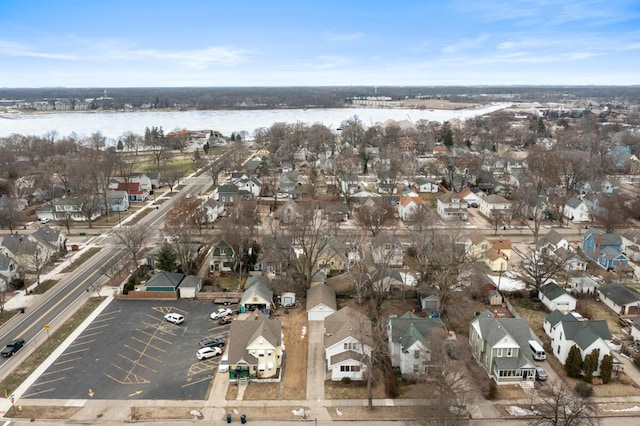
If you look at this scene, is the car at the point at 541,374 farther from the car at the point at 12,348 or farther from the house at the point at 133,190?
the house at the point at 133,190

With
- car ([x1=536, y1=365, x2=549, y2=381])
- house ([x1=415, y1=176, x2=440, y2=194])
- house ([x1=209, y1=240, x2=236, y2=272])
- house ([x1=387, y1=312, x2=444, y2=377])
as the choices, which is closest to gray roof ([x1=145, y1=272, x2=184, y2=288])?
house ([x1=209, y1=240, x2=236, y2=272])

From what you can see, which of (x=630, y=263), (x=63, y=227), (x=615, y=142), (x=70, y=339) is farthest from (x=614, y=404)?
(x=615, y=142)

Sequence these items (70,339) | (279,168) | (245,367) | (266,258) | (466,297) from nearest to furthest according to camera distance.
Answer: (245,367)
(70,339)
(466,297)
(266,258)
(279,168)

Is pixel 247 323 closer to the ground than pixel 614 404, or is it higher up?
higher up

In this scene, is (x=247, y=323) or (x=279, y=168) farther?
(x=279, y=168)

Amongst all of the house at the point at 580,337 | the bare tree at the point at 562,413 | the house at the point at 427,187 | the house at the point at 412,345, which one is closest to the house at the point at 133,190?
the house at the point at 427,187

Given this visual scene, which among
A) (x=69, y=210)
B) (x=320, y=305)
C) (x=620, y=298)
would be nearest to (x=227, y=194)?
(x=69, y=210)

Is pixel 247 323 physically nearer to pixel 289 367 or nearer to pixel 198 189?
pixel 289 367
